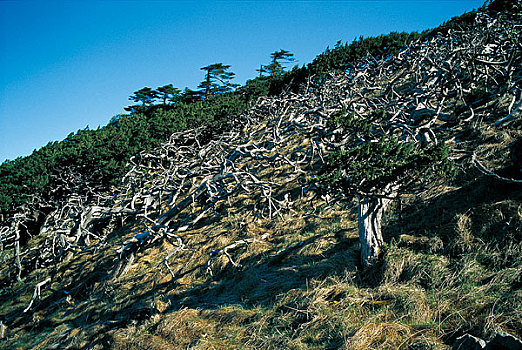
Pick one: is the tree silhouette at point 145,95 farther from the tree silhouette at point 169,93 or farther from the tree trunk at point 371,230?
the tree trunk at point 371,230

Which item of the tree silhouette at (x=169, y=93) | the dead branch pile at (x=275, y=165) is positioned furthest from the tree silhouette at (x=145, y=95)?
the dead branch pile at (x=275, y=165)

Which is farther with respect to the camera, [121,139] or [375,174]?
[121,139]

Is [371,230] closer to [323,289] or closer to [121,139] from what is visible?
[323,289]

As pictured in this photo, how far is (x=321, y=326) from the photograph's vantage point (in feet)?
12.4

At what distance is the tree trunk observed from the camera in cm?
461

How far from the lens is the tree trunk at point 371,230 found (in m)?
4.61

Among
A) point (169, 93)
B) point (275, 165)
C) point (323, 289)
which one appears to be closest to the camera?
point (323, 289)

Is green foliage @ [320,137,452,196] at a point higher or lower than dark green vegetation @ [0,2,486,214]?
lower

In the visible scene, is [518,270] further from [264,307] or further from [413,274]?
[264,307]

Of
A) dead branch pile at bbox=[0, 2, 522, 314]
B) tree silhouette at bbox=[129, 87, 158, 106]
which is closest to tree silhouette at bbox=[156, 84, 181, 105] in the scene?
tree silhouette at bbox=[129, 87, 158, 106]

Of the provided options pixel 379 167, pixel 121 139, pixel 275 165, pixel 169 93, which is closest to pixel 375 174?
pixel 379 167

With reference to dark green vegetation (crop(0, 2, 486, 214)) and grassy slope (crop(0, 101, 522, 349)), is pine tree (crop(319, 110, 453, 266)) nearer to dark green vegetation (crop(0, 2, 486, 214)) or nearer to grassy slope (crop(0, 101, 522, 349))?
grassy slope (crop(0, 101, 522, 349))

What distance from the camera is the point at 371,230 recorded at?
4.69 metres

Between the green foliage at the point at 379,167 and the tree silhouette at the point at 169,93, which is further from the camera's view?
the tree silhouette at the point at 169,93
